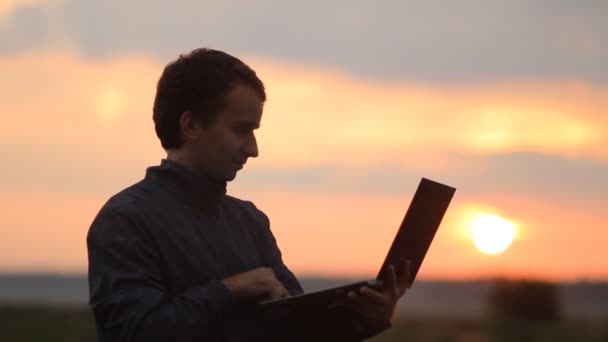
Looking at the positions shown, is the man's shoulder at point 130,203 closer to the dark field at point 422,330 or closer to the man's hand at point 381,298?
the man's hand at point 381,298

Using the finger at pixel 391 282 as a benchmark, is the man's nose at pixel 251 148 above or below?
above

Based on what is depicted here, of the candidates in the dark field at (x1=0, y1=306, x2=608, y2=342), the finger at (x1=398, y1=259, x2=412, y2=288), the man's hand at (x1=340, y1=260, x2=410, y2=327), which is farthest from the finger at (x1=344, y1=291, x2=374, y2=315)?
the dark field at (x1=0, y1=306, x2=608, y2=342)

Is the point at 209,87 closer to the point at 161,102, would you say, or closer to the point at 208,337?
the point at 161,102

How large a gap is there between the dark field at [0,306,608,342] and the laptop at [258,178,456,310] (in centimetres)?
2366

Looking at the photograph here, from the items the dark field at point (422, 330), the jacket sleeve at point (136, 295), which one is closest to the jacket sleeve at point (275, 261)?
the jacket sleeve at point (136, 295)

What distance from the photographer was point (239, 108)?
14.3ft

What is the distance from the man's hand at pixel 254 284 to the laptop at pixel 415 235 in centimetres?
4

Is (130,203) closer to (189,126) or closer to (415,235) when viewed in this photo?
(189,126)

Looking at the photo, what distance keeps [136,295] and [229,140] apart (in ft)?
1.80

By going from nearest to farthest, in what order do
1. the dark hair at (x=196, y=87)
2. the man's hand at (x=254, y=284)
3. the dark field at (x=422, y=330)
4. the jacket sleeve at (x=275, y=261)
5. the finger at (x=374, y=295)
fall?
the man's hand at (x=254, y=284) < the finger at (x=374, y=295) < the dark hair at (x=196, y=87) < the jacket sleeve at (x=275, y=261) < the dark field at (x=422, y=330)

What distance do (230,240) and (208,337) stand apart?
15.0 inches

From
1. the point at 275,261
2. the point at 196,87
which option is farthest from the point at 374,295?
the point at 196,87

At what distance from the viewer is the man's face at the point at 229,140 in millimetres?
4301

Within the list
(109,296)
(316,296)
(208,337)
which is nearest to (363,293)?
(316,296)
